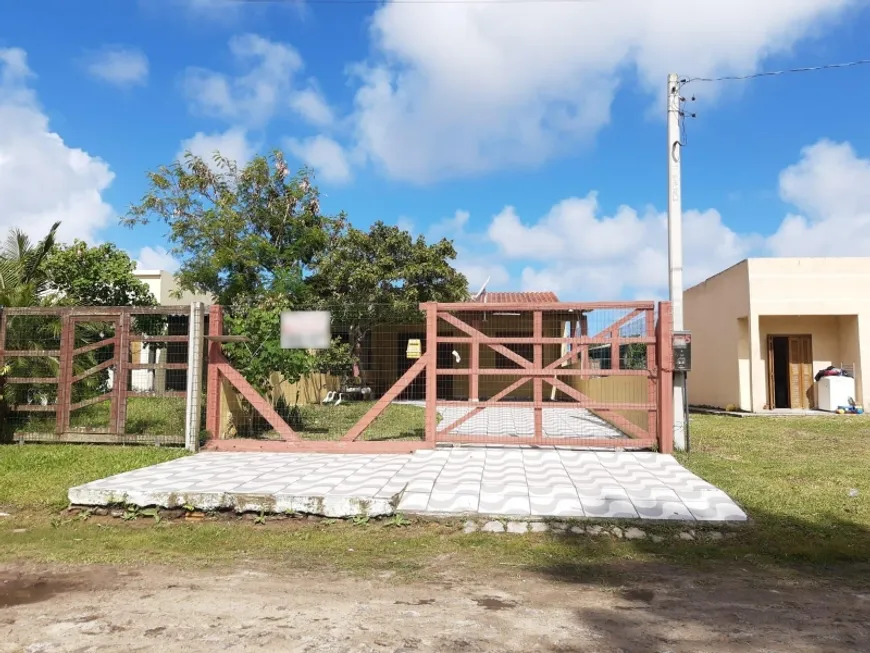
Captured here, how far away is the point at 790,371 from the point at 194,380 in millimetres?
15547

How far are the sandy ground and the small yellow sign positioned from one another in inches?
182

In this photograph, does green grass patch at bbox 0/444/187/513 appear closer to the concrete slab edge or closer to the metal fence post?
the metal fence post

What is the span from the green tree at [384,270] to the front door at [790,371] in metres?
9.11

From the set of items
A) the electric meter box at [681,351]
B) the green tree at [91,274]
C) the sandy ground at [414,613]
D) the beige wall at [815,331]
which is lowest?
the sandy ground at [414,613]

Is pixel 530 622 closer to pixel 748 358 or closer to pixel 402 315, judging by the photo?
pixel 402 315

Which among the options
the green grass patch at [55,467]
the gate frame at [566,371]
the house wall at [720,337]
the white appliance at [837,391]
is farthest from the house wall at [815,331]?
the green grass patch at [55,467]

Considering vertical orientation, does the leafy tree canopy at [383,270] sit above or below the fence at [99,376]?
above

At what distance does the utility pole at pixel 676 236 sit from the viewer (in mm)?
9070

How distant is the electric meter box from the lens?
28.2 feet

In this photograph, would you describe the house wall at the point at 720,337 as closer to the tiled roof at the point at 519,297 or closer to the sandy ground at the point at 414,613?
the tiled roof at the point at 519,297

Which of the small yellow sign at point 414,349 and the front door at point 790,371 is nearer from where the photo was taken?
the small yellow sign at point 414,349

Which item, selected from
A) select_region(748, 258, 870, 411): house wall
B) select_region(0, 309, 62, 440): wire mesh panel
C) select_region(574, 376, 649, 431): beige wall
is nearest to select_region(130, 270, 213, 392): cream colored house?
select_region(0, 309, 62, 440): wire mesh panel

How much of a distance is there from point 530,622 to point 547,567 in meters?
1.09

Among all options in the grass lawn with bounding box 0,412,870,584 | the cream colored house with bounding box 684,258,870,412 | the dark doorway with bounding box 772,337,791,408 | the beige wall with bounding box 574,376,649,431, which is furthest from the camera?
the dark doorway with bounding box 772,337,791,408
